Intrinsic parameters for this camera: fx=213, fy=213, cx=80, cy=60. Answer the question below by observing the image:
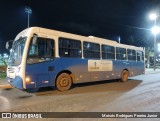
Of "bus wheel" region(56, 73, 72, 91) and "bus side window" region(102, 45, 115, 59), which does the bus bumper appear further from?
"bus side window" region(102, 45, 115, 59)

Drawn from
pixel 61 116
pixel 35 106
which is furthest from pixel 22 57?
pixel 61 116

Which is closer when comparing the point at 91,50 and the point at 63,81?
the point at 63,81

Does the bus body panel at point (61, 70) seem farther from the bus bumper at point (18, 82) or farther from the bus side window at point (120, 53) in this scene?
the bus side window at point (120, 53)

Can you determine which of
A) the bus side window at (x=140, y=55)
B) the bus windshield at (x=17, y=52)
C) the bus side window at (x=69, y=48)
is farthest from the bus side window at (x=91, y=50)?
the bus side window at (x=140, y=55)

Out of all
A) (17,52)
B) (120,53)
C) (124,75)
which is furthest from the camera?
(124,75)

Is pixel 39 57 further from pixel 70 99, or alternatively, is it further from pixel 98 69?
pixel 98 69

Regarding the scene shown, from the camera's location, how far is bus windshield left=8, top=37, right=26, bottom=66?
1009 centimetres

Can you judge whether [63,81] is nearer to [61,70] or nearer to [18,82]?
[61,70]

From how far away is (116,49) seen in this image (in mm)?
15766

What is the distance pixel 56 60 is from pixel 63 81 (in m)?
1.23

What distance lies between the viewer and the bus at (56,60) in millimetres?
9766

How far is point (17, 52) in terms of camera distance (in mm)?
10609

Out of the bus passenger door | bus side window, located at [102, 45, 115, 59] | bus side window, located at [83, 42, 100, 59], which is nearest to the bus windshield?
the bus passenger door

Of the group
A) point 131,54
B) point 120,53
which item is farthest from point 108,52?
point 131,54
